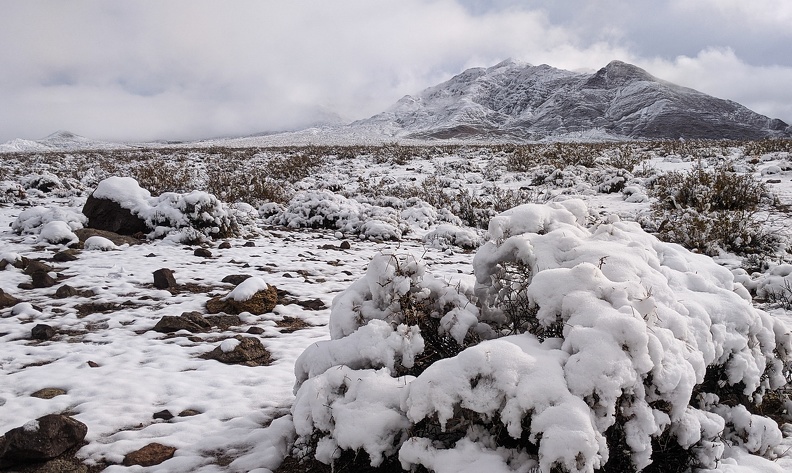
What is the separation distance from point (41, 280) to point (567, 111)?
130521 millimetres

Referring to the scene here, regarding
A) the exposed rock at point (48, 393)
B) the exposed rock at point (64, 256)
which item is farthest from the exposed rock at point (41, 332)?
the exposed rock at point (64, 256)

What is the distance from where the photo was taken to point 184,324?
4.52 meters

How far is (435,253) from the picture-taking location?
326 inches

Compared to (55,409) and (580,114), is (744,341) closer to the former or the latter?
(55,409)

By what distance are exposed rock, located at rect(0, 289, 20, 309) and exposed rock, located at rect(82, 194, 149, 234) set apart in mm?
3722

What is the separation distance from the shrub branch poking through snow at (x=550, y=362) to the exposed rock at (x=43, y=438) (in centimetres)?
131

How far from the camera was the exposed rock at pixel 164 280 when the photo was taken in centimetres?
561

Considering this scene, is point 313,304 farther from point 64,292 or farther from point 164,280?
point 64,292

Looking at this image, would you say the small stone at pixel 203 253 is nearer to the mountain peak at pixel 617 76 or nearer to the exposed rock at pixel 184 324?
the exposed rock at pixel 184 324

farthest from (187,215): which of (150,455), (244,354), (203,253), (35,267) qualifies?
(150,455)

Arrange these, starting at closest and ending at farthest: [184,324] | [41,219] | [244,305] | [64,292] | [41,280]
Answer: [184,324]
[244,305]
[64,292]
[41,280]
[41,219]

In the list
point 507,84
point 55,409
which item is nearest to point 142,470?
point 55,409

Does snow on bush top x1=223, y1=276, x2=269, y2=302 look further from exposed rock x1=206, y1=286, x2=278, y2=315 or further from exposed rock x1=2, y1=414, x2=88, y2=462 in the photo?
exposed rock x1=2, y1=414, x2=88, y2=462

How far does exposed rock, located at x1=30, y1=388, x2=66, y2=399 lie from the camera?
3127 mm
